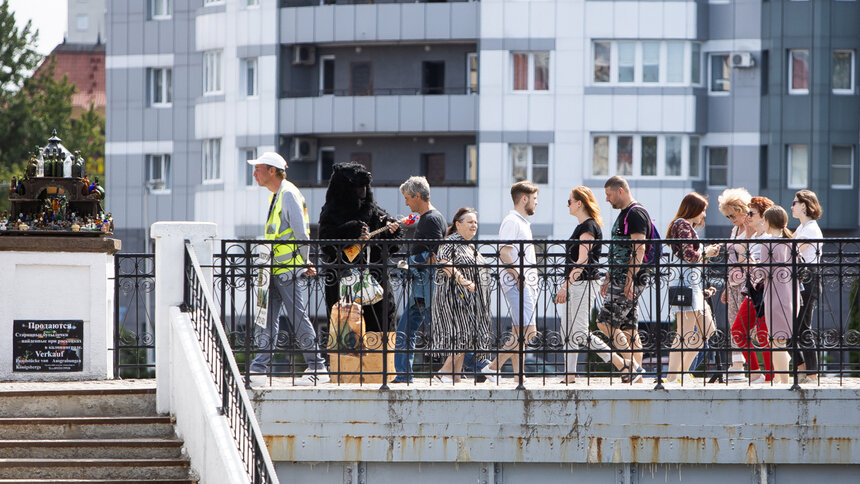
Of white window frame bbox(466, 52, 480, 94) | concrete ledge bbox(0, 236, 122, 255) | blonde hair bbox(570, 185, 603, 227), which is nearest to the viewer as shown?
concrete ledge bbox(0, 236, 122, 255)

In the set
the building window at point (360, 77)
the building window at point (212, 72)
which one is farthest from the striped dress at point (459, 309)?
the building window at point (212, 72)

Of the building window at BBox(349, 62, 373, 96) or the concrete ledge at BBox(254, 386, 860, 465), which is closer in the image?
the concrete ledge at BBox(254, 386, 860, 465)

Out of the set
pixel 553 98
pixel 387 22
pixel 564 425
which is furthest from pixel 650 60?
pixel 564 425

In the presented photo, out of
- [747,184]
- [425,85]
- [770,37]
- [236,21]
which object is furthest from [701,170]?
[236,21]

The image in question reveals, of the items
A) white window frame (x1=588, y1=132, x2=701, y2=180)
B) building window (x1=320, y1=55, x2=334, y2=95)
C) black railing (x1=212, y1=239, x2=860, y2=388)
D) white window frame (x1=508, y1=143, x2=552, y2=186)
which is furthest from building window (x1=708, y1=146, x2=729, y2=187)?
black railing (x1=212, y1=239, x2=860, y2=388)

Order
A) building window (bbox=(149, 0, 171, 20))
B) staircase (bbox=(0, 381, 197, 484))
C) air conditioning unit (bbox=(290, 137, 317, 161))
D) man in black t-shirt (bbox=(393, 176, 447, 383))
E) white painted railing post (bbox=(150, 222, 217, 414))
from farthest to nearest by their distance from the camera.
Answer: building window (bbox=(149, 0, 171, 20)), air conditioning unit (bbox=(290, 137, 317, 161)), man in black t-shirt (bbox=(393, 176, 447, 383)), white painted railing post (bbox=(150, 222, 217, 414)), staircase (bbox=(0, 381, 197, 484))

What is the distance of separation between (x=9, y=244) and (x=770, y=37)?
109ft

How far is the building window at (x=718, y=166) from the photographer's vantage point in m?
42.6

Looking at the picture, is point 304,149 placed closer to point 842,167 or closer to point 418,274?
point 842,167

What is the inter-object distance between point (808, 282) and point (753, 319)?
0.97 m

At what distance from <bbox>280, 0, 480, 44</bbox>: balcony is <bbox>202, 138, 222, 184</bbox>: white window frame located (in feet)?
16.0

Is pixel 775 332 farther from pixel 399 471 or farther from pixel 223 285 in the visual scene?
pixel 223 285

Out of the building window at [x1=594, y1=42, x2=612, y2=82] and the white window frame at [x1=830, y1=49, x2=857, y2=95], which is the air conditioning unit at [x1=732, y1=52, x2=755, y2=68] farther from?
the building window at [x1=594, y1=42, x2=612, y2=82]

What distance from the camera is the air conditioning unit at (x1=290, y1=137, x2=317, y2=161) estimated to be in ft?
145
